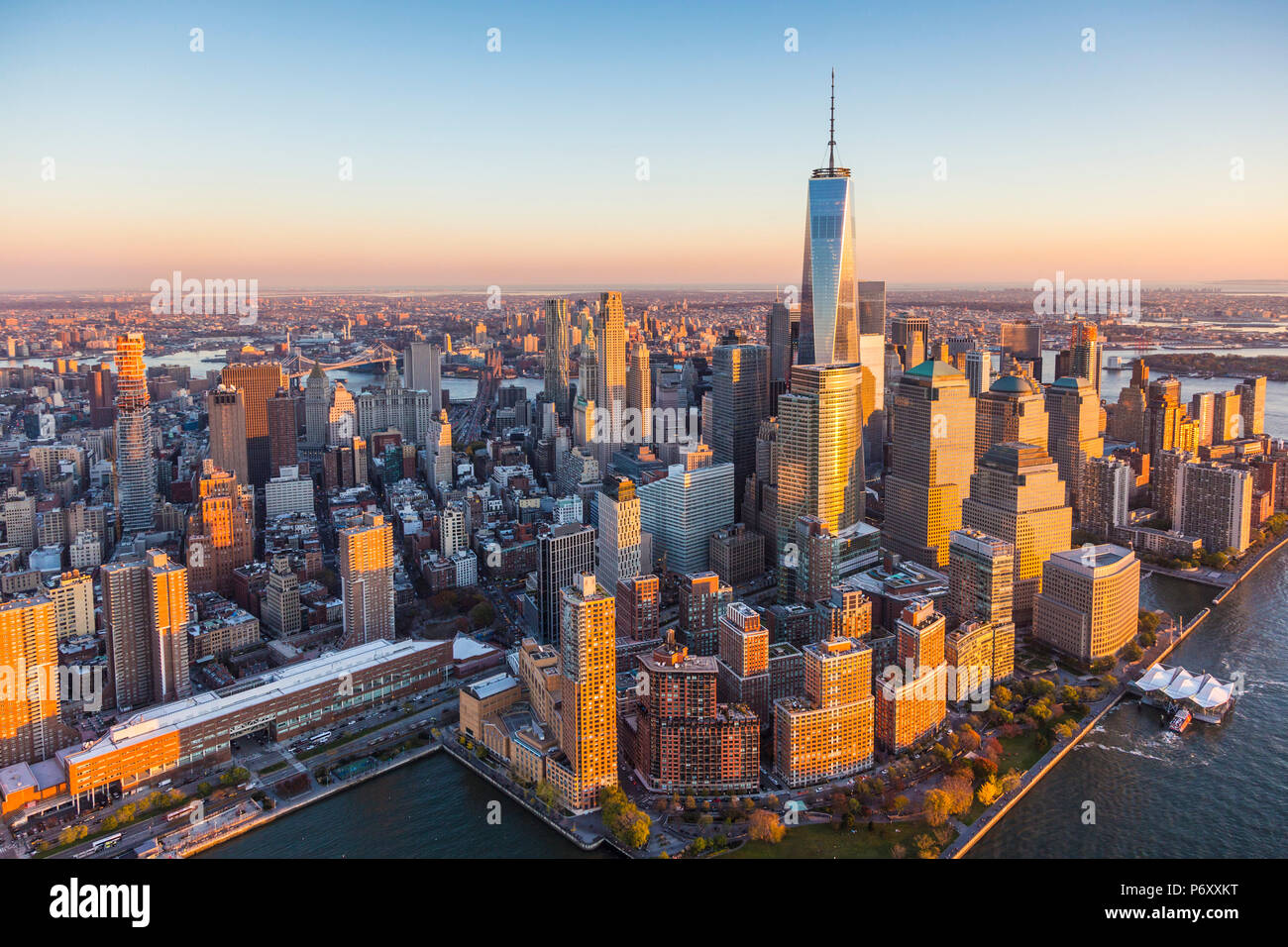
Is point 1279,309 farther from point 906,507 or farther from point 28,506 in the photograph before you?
point 28,506

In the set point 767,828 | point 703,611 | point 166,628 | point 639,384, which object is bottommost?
point 767,828

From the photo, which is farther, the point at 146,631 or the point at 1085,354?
the point at 1085,354

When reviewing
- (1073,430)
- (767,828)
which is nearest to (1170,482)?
(1073,430)

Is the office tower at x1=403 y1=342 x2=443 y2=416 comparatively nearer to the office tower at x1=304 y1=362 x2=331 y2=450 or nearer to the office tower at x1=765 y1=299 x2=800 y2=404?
the office tower at x1=304 y1=362 x2=331 y2=450

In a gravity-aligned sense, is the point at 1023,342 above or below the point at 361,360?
above

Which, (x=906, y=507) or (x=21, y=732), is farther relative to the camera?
(x=906, y=507)

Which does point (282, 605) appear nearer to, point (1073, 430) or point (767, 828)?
point (767, 828)
